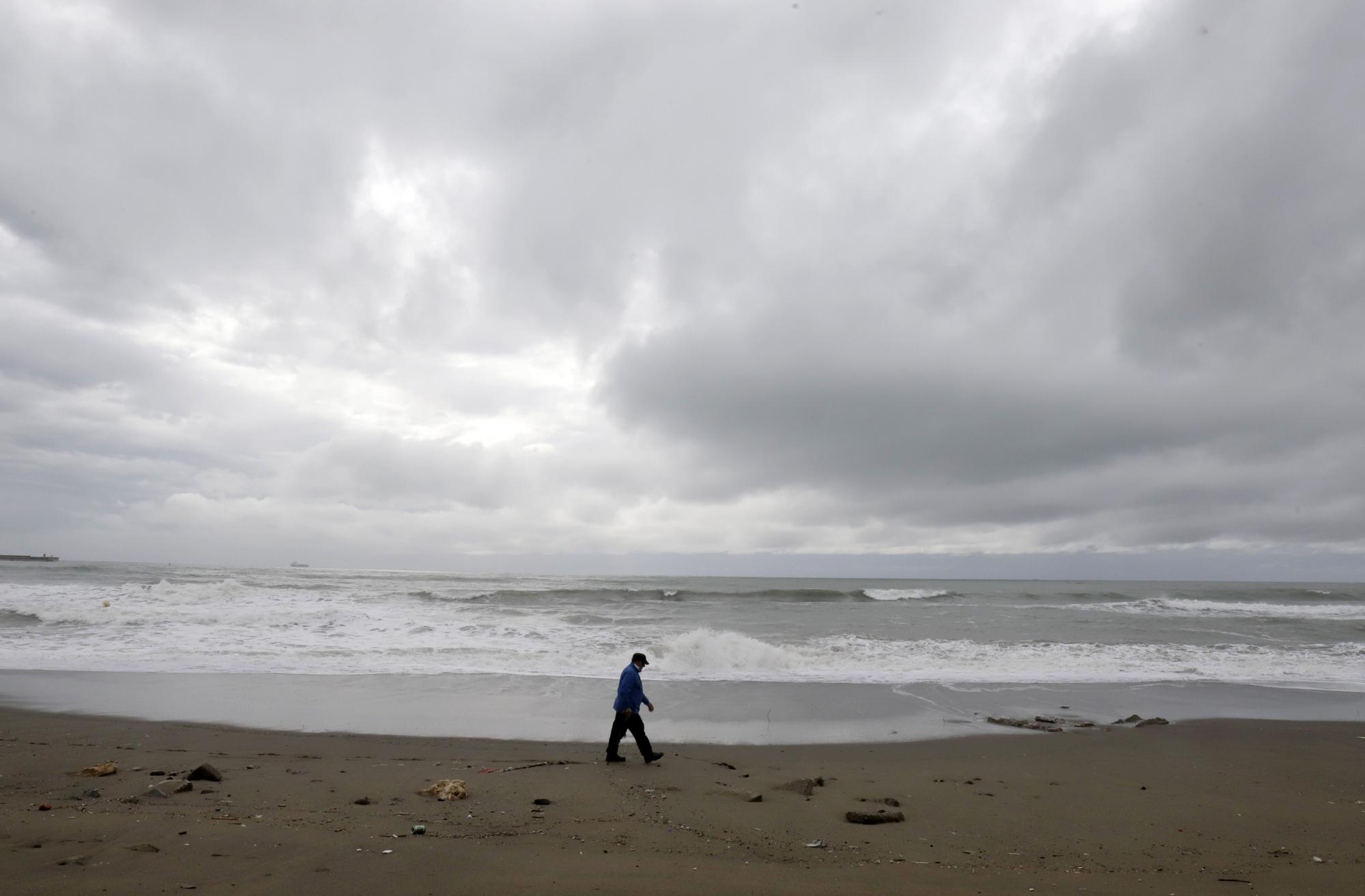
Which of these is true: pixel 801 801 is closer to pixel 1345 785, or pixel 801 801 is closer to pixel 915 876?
pixel 915 876

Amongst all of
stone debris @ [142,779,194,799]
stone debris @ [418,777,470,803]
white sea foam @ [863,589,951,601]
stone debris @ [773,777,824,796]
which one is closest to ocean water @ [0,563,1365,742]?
stone debris @ [773,777,824,796]

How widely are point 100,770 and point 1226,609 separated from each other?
51039mm

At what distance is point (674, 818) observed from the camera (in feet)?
21.4

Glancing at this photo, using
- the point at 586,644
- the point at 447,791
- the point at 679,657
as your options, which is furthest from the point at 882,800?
the point at 586,644

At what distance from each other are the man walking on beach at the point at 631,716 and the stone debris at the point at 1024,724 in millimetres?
5945

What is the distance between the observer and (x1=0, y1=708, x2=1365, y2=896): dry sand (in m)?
5.04

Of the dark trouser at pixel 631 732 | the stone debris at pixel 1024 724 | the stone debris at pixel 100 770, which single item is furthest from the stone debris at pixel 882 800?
the stone debris at pixel 100 770

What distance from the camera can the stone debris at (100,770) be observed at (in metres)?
7.51

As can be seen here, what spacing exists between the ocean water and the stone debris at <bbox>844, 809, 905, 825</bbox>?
12.0 feet

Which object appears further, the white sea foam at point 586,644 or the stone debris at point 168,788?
the white sea foam at point 586,644

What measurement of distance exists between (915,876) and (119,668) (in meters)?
17.2

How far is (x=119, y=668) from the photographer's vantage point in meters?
14.9

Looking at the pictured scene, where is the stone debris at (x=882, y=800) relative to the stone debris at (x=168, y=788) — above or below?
below

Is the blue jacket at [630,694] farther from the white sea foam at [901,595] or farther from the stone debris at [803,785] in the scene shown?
the white sea foam at [901,595]
